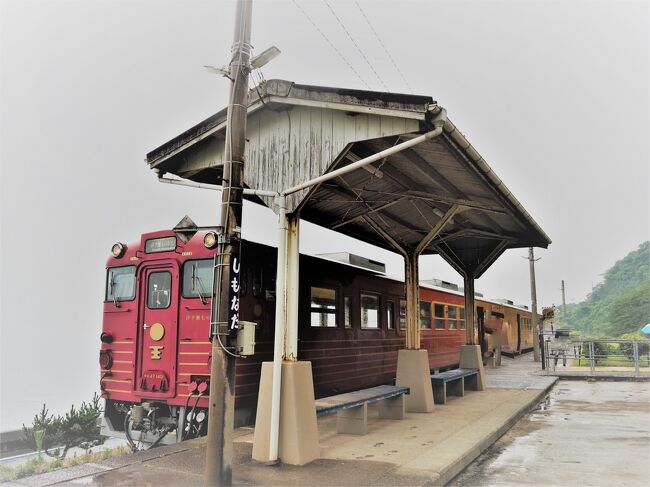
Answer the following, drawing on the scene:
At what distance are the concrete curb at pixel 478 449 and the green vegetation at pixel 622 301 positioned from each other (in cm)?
4777

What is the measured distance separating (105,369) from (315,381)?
11.4 ft

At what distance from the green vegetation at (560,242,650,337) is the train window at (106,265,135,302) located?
5292 centimetres

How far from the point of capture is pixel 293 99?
20.9ft

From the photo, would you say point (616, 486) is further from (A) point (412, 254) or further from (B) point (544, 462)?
(A) point (412, 254)

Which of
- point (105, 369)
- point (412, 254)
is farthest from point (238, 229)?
point (412, 254)

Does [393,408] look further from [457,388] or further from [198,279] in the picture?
[198,279]

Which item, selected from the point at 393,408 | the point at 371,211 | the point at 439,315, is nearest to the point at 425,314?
the point at 439,315

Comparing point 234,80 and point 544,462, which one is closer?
point 234,80

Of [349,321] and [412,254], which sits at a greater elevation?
[412,254]

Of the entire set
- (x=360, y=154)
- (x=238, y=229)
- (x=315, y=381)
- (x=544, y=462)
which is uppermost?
(x=360, y=154)

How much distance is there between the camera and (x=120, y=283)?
8.64m

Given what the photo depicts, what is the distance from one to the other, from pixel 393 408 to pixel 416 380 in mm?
887

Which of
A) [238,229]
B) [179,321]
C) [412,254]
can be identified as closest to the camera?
[238,229]

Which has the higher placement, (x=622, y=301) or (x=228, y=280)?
(x=622, y=301)
